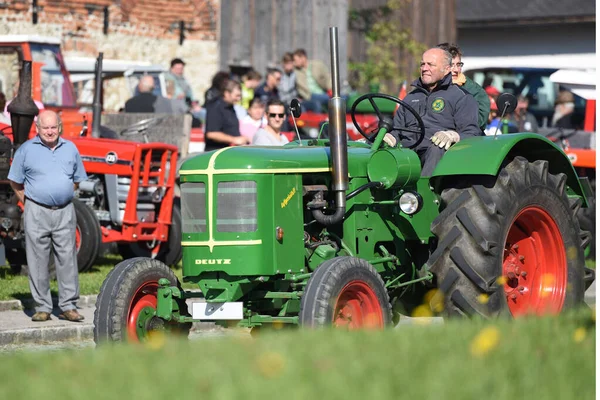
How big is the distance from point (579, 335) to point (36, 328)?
5.29 meters

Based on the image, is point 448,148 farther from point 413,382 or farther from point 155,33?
point 155,33

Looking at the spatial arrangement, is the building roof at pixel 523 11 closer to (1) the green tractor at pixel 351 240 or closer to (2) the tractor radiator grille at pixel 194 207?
(1) the green tractor at pixel 351 240

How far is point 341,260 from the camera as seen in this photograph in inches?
319

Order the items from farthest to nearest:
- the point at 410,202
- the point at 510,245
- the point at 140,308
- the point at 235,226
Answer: the point at 510,245, the point at 410,202, the point at 140,308, the point at 235,226

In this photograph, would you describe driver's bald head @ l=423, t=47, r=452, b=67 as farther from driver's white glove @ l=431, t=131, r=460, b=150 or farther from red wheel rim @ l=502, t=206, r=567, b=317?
red wheel rim @ l=502, t=206, r=567, b=317

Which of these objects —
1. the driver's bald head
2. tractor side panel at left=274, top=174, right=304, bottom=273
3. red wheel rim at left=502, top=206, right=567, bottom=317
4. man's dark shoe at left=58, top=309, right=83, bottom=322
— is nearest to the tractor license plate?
tractor side panel at left=274, top=174, right=304, bottom=273

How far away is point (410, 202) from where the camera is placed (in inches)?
343

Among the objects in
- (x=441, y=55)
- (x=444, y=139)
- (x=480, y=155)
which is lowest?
(x=480, y=155)

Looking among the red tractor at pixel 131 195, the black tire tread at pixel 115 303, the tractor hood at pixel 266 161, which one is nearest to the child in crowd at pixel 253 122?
the red tractor at pixel 131 195

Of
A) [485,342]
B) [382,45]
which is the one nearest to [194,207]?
[485,342]

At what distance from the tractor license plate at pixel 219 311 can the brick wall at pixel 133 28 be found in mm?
15505

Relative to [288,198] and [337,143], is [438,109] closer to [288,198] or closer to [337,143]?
[337,143]

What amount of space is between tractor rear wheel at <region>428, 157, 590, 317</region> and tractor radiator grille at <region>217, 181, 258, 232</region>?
1.41 metres

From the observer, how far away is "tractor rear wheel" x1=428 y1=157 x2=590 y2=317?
348 inches
